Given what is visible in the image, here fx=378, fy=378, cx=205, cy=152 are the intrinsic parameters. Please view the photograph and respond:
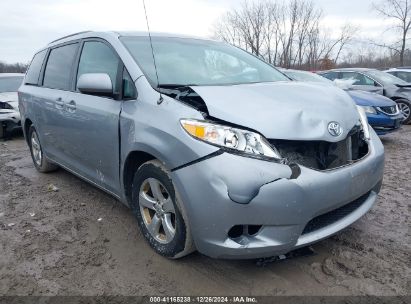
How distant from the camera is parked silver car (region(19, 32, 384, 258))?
2182mm

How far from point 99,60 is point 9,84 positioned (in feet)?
24.0

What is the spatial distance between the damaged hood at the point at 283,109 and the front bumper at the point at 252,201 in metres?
0.25

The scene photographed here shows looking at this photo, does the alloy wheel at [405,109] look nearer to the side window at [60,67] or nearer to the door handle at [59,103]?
the side window at [60,67]

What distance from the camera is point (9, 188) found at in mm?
4777

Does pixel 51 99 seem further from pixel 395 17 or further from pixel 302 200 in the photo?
pixel 395 17

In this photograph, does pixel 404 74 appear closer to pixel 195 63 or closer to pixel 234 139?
pixel 195 63

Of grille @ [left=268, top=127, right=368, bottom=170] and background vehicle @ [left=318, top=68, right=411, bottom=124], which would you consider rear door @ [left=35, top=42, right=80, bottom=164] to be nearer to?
grille @ [left=268, top=127, right=368, bottom=170]

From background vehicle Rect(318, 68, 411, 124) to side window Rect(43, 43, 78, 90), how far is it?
24.0 feet

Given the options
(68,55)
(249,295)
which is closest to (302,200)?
(249,295)

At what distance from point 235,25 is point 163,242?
115 feet

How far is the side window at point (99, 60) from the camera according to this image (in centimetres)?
311

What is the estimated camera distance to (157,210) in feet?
8.88

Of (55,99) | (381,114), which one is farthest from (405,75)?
(55,99)

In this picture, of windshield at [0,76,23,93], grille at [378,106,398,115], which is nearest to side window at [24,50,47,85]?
windshield at [0,76,23,93]
